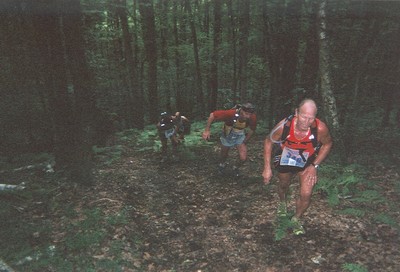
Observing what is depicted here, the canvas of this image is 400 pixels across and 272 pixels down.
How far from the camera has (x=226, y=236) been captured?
6.15 meters

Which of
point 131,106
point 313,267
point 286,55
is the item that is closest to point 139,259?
point 313,267

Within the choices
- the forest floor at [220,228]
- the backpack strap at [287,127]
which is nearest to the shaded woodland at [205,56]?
the forest floor at [220,228]

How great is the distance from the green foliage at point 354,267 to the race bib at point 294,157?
1.71 meters

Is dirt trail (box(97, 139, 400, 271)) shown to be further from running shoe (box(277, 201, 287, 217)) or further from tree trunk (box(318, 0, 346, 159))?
tree trunk (box(318, 0, 346, 159))

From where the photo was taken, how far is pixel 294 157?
18.7 ft

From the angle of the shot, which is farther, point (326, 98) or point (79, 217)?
point (326, 98)

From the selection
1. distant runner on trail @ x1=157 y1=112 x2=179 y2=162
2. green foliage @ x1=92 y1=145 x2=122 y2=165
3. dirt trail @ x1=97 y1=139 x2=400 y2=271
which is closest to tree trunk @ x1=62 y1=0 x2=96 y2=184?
dirt trail @ x1=97 y1=139 x2=400 y2=271

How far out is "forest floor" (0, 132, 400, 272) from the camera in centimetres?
526

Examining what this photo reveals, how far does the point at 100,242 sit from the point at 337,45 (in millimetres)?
9836

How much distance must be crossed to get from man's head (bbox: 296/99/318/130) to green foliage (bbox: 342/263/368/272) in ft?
7.13

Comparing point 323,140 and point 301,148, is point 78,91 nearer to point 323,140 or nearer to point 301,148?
point 301,148

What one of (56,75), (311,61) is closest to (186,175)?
(56,75)

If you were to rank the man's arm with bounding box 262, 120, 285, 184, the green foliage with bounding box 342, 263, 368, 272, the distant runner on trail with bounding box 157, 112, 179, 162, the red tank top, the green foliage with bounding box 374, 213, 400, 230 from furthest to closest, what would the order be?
the distant runner on trail with bounding box 157, 112, 179, 162 < the green foliage with bounding box 374, 213, 400, 230 < the man's arm with bounding box 262, 120, 285, 184 < the red tank top < the green foliage with bounding box 342, 263, 368, 272

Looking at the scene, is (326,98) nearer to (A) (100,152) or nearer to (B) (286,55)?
(B) (286,55)
